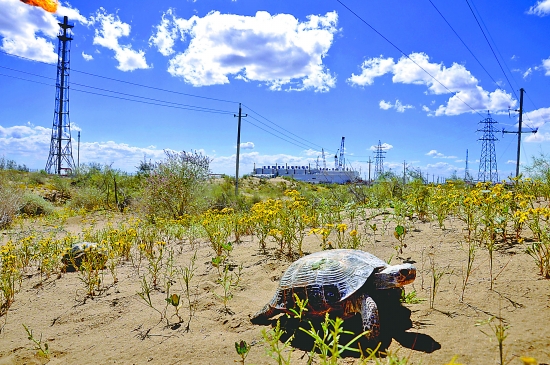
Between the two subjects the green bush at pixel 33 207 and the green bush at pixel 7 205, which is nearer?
the green bush at pixel 7 205

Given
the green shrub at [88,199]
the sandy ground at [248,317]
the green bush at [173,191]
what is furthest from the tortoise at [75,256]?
the green shrub at [88,199]

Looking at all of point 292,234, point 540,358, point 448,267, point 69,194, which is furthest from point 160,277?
point 69,194

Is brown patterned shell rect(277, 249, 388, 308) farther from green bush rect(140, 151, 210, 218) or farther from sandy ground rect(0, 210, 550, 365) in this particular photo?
green bush rect(140, 151, 210, 218)

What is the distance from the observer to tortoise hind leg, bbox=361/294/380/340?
9.26 feet

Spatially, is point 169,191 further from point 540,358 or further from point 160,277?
point 540,358

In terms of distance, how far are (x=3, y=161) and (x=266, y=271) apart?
23933mm

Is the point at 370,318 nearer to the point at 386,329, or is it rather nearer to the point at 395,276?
the point at 386,329

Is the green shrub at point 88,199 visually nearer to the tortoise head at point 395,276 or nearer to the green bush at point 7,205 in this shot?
the green bush at point 7,205

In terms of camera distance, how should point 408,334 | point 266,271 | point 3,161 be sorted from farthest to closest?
point 3,161
point 266,271
point 408,334

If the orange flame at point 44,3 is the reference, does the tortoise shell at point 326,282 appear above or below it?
below

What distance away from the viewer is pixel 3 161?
71.7 ft

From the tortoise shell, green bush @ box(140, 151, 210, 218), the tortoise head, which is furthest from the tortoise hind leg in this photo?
green bush @ box(140, 151, 210, 218)

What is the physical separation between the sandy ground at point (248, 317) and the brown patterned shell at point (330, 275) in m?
0.39

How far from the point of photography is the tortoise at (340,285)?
304cm
